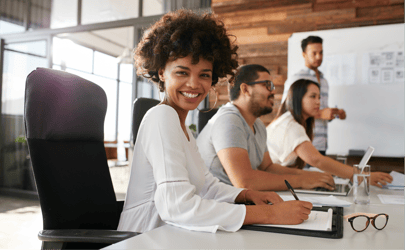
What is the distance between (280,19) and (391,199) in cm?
235

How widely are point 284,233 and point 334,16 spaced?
112 inches

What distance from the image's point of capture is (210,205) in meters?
0.81

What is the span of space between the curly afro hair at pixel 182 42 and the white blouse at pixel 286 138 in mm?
947

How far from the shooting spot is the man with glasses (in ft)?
4.72

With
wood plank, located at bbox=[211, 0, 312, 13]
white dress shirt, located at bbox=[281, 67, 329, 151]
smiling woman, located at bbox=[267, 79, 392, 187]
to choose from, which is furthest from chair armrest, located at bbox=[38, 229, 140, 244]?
wood plank, located at bbox=[211, 0, 312, 13]

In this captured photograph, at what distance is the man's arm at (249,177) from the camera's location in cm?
140

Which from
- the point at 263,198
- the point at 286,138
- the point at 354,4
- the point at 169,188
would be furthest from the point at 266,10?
the point at 169,188

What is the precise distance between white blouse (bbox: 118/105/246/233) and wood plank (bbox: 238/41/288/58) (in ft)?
7.82

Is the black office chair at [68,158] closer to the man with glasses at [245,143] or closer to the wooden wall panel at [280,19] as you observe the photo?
the man with glasses at [245,143]

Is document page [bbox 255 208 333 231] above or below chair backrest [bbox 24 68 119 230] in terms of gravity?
below

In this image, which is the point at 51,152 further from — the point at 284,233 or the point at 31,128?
the point at 284,233

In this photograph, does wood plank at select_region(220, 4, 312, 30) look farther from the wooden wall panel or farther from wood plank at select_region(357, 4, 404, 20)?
wood plank at select_region(357, 4, 404, 20)

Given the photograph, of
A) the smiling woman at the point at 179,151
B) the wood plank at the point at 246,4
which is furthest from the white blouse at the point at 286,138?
the wood plank at the point at 246,4

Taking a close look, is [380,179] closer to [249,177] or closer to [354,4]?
[249,177]
